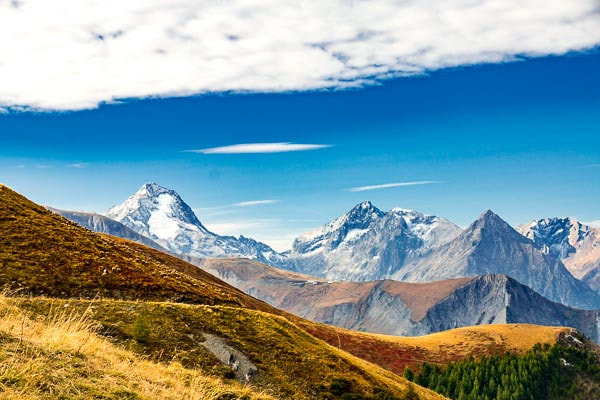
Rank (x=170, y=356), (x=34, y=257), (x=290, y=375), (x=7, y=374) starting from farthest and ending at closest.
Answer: (x=34, y=257) → (x=290, y=375) → (x=170, y=356) → (x=7, y=374)

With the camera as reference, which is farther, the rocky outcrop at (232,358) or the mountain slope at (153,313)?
the rocky outcrop at (232,358)

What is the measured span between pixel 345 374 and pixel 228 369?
12.2 meters

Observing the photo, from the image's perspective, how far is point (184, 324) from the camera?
121 ft

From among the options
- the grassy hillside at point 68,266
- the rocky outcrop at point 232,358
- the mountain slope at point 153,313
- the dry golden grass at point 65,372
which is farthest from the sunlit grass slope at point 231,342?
the dry golden grass at point 65,372

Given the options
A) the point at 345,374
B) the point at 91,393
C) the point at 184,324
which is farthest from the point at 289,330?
the point at 91,393

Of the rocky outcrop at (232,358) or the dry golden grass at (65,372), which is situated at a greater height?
the dry golden grass at (65,372)

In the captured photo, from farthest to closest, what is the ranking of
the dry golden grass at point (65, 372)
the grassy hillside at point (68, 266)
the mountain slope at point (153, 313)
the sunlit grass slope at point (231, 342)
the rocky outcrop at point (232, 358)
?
1. the grassy hillside at point (68, 266)
2. the rocky outcrop at point (232, 358)
3. the mountain slope at point (153, 313)
4. the sunlit grass slope at point (231, 342)
5. the dry golden grass at point (65, 372)

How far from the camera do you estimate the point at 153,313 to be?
36.9 metres

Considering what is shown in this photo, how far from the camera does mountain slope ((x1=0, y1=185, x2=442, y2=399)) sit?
106 ft

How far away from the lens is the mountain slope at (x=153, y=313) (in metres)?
32.4

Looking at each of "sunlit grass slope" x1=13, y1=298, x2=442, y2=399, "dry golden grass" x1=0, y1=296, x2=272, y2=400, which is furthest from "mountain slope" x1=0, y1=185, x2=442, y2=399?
"dry golden grass" x1=0, y1=296, x2=272, y2=400

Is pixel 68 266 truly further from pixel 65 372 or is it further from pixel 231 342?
pixel 65 372

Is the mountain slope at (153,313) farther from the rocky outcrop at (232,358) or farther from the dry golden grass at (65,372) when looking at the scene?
the dry golden grass at (65,372)

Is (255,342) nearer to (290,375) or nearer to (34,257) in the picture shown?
(290,375)
